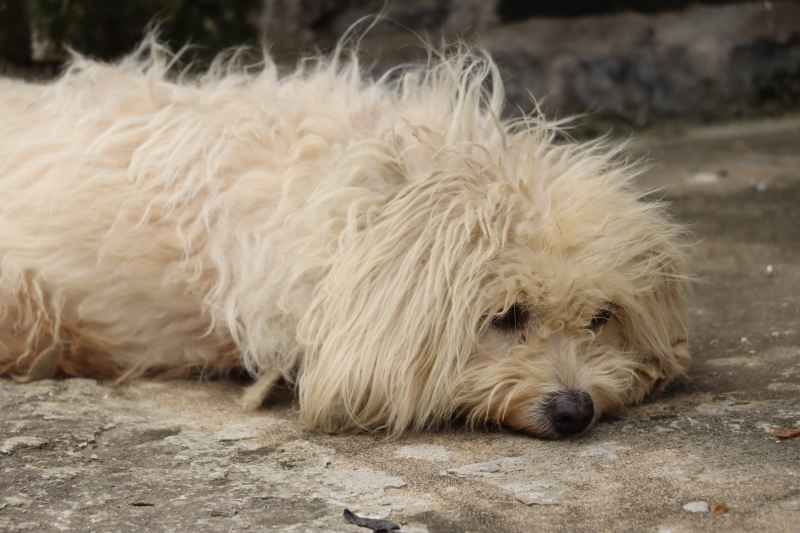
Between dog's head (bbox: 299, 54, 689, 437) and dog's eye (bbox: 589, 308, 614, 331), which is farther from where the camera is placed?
dog's eye (bbox: 589, 308, 614, 331)

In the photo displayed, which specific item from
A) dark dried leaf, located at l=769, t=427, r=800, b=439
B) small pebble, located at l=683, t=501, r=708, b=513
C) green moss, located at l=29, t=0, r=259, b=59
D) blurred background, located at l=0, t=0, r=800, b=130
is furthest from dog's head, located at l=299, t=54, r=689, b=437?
blurred background, located at l=0, t=0, r=800, b=130

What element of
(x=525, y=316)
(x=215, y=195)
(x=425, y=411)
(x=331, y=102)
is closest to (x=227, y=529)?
(x=425, y=411)

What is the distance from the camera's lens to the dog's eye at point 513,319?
139 inches

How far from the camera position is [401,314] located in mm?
3508

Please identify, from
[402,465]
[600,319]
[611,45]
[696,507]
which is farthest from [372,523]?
[611,45]

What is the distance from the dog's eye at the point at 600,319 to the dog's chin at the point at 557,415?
0.79ft

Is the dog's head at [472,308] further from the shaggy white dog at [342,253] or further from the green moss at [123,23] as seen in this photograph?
the green moss at [123,23]

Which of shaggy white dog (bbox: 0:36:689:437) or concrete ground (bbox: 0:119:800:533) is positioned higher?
shaggy white dog (bbox: 0:36:689:437)

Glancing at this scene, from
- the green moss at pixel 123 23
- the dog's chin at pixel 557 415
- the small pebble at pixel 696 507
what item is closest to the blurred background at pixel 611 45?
the green moss at pixel 123 23

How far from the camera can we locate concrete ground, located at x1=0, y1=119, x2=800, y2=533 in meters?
2.90

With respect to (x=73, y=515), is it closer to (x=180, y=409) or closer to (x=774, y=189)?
(x=180, y=409)

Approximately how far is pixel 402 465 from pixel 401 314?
0.40 meters

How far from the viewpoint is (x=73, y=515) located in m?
2.95

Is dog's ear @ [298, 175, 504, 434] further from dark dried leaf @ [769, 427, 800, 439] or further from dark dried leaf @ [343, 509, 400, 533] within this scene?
dark dried leaf @ [769, 427, 800, 439]
